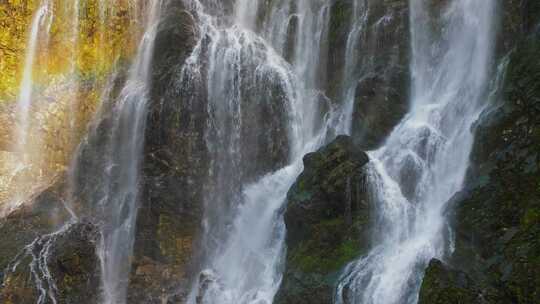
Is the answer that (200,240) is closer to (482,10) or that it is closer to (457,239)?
(457,239)

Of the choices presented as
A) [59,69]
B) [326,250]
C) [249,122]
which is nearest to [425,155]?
[326,250]

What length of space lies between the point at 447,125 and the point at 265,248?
7751 millimetres

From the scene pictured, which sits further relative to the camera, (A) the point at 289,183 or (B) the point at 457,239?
(A) the point at 289,183

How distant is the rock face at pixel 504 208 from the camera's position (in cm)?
1140

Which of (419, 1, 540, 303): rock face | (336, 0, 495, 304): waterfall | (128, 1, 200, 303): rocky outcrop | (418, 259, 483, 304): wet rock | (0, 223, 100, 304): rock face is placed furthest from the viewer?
(128, 1, 200, 303): rocky outcrop

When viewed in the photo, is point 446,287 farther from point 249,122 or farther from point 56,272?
point 56,272

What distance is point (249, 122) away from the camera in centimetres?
2367

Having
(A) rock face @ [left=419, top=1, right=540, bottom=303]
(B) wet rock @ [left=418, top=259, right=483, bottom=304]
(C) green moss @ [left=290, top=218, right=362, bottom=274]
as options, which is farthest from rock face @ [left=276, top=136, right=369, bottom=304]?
(B) wet rock @ [left=418, top=259, right=483, bottom=304]

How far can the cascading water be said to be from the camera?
20.6 meters

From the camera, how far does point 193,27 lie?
2545 centimetres

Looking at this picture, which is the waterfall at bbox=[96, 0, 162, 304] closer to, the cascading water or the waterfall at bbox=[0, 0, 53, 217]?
the cascading water

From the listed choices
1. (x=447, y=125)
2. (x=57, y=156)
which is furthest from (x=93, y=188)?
(x=447, y=125)

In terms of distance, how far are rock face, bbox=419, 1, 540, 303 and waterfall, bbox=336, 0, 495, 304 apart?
100cm

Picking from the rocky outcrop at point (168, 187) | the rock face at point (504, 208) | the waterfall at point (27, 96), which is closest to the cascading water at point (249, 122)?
the rocky outcrop at point (168, 187)
